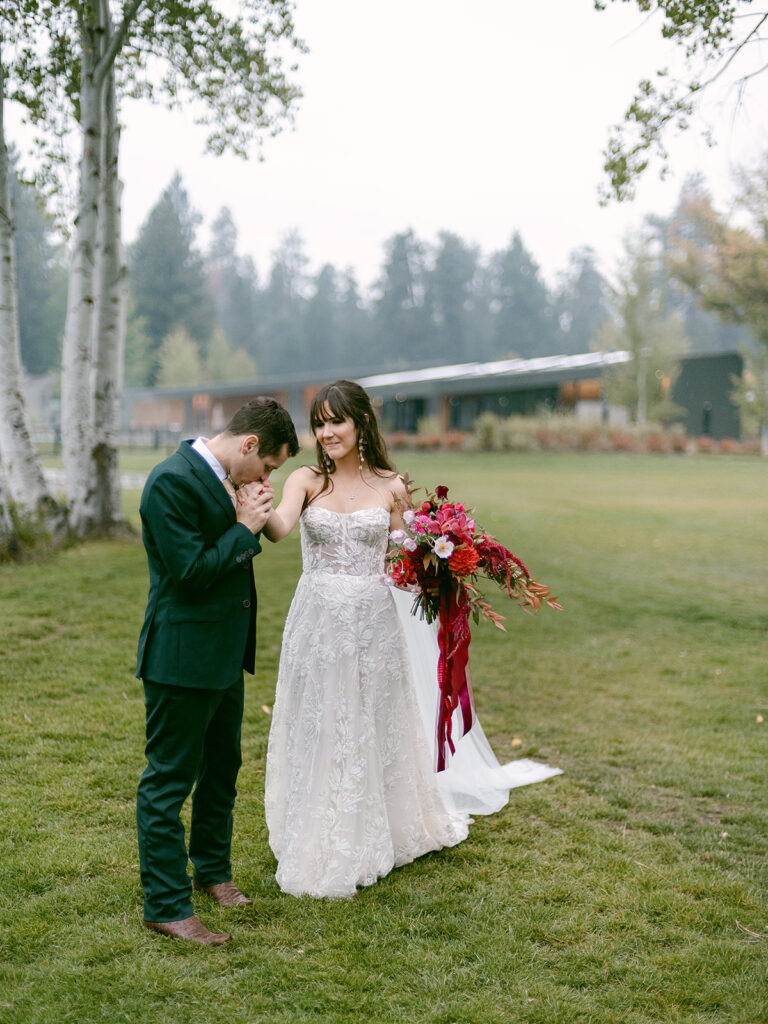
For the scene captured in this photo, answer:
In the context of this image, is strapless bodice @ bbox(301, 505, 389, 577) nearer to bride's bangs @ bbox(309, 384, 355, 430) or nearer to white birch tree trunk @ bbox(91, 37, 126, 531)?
bride's bangs @ bbox(309, 384, 355, 430)

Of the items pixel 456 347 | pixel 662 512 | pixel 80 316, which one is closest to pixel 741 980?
pixel 80 316

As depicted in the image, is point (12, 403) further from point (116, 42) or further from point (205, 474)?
point (205, 474)

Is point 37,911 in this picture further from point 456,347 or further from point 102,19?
point 456,347

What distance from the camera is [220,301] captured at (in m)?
118

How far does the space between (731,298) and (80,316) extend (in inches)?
1350

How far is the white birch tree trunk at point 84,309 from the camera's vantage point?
11672mm

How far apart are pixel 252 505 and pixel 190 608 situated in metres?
0.45

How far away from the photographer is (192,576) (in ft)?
10.6

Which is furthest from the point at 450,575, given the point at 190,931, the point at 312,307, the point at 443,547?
the point at 312,307

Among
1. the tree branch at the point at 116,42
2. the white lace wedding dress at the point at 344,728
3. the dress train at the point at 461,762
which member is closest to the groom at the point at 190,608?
the white lace wedding dress at the point at 344,728

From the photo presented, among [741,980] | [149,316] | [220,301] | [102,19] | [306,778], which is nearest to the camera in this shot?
[741,980]

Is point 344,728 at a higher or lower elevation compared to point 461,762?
higher

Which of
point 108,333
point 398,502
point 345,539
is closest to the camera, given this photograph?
point 345,539

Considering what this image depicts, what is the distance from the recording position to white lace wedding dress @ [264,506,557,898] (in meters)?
3.97
